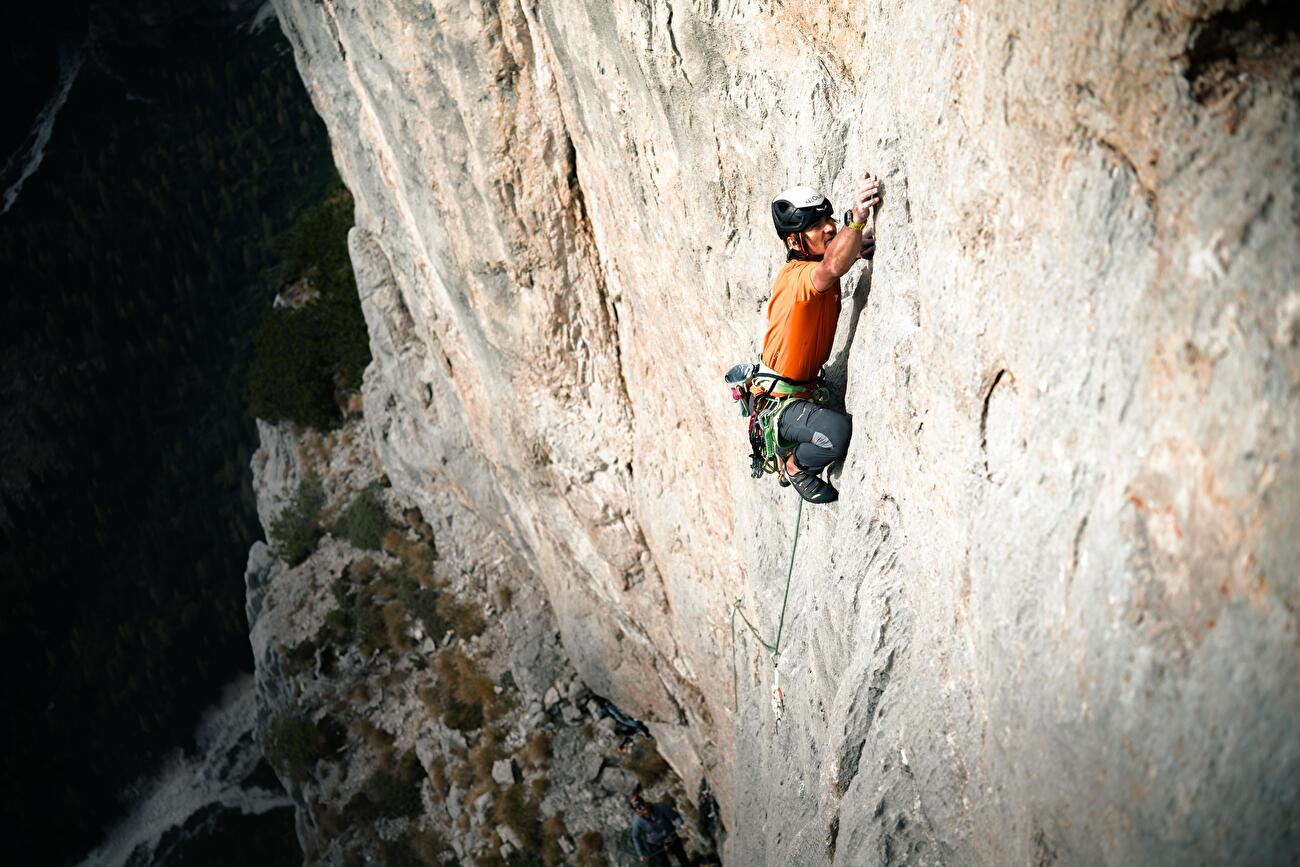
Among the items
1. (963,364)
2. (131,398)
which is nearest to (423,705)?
(963,364)

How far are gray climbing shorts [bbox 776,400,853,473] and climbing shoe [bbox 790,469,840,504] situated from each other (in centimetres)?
7

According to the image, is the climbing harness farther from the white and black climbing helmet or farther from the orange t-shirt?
the white and black climbing helmet

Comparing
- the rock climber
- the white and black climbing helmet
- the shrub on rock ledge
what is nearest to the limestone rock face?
the white and black climbing helmet

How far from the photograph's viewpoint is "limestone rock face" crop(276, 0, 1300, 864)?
2.87 meters

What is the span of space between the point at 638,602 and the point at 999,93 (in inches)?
432

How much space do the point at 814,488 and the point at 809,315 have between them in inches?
49.7

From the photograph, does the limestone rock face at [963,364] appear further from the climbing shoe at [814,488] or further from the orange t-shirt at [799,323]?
the orange t-shirt at [799,323]

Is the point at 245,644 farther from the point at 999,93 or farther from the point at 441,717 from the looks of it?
the point at 999,93

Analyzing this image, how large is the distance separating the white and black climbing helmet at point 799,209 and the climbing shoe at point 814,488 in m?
1.74

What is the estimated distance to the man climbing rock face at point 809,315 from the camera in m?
5.70

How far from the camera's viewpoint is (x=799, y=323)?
248 inches

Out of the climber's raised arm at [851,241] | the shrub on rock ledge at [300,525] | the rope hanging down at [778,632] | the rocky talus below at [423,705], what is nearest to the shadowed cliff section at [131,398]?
the shrub on rock ledge at [300,525]

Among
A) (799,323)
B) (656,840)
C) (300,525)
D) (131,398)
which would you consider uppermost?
(799,323)

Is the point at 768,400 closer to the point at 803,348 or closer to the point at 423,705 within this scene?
the point at 803,348
